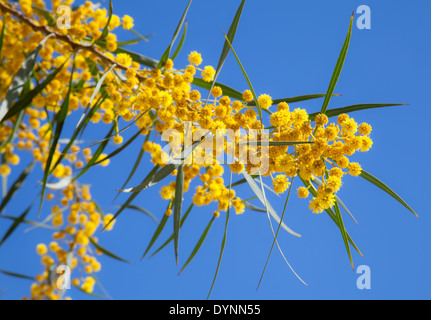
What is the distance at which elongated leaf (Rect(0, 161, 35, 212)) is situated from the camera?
7.17ft

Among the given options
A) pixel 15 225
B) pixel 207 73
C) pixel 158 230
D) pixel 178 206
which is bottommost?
pixel 178 206

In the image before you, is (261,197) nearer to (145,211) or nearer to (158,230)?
(158,230)

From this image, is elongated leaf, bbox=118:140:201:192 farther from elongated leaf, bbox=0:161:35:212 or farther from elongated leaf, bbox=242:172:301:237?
elongated leaf, bbox=0:161:35:212

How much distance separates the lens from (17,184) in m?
2.32

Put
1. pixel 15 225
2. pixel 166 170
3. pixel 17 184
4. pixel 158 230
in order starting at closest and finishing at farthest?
pixel 166 170 → pixel 158 230 → pixel 15 225 → pixel 17 184

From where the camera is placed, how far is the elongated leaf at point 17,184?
219 centimetres

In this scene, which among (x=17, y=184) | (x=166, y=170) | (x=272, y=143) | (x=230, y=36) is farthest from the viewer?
(x=17, y=184)

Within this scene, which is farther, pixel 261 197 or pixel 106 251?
pixel 106 251

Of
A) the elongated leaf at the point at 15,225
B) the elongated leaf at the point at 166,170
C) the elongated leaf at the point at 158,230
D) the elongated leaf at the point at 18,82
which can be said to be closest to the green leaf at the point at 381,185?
the elongated leaf at the point at 166,170

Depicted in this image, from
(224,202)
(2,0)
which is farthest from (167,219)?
(2,0)

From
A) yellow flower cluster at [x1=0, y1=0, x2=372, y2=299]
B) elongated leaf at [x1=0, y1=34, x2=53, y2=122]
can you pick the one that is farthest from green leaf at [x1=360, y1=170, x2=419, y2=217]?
elongated leaf at [x1=0, y1=34, x2=53, y2=122]

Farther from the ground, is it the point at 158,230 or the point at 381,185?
the point at 158,230

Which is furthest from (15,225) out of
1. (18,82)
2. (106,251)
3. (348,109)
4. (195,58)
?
(348,109)

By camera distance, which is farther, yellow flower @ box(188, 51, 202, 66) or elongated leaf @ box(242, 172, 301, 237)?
yellow flower @ box(188, 51, 202, 66)
